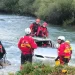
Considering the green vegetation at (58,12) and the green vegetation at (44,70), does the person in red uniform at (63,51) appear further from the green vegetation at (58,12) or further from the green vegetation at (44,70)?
the green vegetation at (58,12)

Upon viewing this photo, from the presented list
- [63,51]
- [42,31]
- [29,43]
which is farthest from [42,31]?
[63,51]

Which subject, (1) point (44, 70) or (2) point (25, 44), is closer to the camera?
(1) point (44, 70)

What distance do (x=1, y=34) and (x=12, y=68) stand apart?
1529 cm

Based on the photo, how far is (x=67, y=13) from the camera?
43.1 meters

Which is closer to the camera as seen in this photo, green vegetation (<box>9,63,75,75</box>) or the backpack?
green vegetation (<box>9,63,75,75</box>)

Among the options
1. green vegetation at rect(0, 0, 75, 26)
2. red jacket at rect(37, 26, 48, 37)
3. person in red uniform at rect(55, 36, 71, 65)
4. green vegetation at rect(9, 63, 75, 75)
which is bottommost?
green vegetation at rect(0, 0, 75, 26)

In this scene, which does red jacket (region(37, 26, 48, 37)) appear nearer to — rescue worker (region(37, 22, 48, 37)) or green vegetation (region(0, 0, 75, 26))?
rescue worker (region(37, 22, 48, 37))

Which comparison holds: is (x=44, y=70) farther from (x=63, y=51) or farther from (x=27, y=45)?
(x=27, y=45)

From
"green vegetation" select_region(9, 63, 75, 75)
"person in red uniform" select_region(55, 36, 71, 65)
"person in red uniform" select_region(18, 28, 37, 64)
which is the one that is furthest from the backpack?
"green vegetation" select_region(9, 63, 75, 75)

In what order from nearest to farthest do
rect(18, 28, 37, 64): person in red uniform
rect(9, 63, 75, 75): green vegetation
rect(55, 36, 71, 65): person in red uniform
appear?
rect(9, 63, 75, 75): green vegetation < rect(55, 36, 71, 65): person in red uniform < rect(18, 28, 37, 64): person in red uniform

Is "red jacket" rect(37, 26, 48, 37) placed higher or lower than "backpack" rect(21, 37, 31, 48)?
lower

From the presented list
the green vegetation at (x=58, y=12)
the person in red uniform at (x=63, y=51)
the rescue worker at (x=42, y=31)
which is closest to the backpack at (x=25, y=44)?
the person in red uniform at (x=63, y=51)

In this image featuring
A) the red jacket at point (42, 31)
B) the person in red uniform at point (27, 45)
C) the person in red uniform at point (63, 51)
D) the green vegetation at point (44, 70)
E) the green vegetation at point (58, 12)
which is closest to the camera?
the green vegetation at point (44, 70)

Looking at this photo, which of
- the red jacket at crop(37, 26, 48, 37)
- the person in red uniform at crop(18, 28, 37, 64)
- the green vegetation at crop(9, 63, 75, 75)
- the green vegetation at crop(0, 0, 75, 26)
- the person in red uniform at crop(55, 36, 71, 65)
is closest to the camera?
the green vegetation at crop(9, 63, 75, 75)
